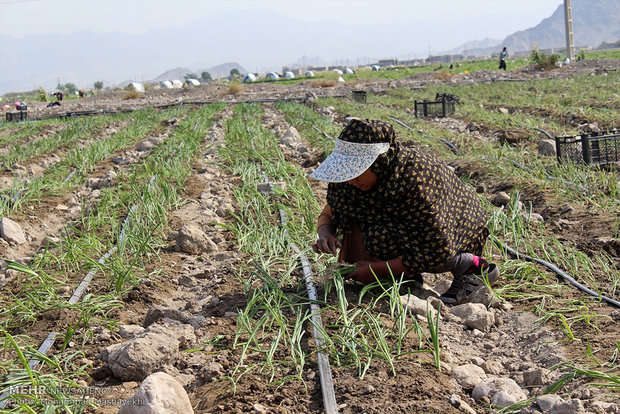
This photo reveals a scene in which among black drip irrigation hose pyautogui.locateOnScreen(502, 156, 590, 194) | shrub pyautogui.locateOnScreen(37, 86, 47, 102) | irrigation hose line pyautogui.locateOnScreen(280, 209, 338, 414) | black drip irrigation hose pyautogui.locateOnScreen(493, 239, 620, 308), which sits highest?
shrub pyautogui.locateOnScreen(37, 86, 47, 102)

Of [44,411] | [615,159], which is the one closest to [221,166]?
[615,159]

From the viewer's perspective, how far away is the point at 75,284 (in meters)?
3.36

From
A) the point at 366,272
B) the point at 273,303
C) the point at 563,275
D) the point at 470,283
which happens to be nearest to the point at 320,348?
the point at 273,303

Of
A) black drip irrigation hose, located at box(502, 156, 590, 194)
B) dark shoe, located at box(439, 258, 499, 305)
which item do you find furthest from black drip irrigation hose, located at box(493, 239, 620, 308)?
black drip irrigation hose, located at box(502, 156, 590, 194)

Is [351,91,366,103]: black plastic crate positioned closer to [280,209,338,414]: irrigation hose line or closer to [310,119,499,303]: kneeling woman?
[280,209,338,414]: irrigation hose line

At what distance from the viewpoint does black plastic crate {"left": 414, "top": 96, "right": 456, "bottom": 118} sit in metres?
11.3

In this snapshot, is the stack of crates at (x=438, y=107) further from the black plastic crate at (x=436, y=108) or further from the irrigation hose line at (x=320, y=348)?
the irrigation hose line at (x=320, y=348)

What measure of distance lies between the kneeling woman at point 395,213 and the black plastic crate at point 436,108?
333 inches

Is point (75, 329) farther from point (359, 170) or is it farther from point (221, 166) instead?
point (221, 166)

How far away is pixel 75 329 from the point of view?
2666mm

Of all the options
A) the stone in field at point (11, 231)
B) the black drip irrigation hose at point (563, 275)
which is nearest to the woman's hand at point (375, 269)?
the black drip irrigation hose at point (563, 275)

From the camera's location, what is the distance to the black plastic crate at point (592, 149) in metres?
5.40

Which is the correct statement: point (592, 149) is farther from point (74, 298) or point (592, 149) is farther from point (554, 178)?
point (74, 298)

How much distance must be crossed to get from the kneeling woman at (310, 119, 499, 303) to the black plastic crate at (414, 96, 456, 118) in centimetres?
846
